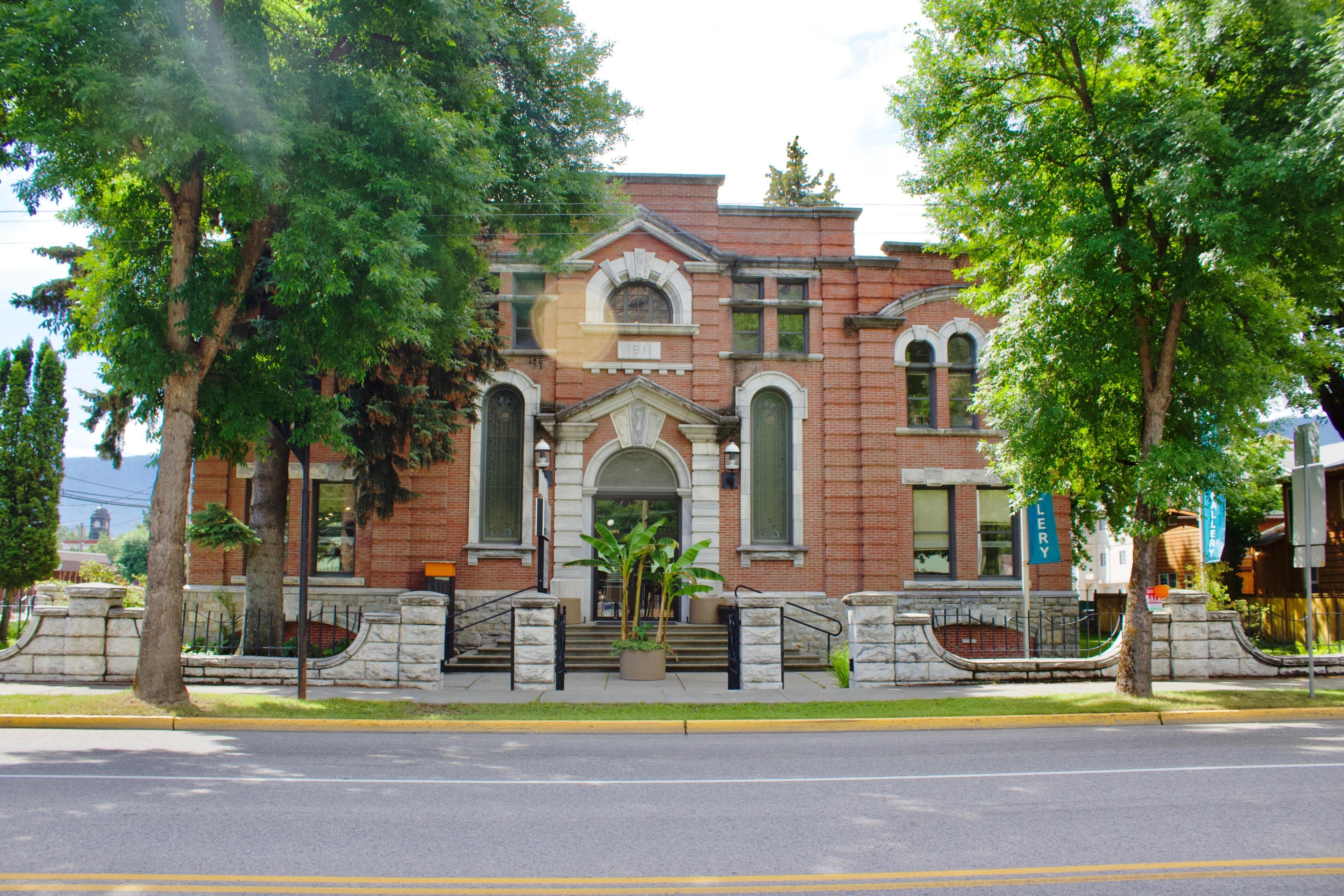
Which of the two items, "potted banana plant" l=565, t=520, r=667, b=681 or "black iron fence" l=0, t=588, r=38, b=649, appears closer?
"potted banana plant" l=565, t=520, r=667, b=681

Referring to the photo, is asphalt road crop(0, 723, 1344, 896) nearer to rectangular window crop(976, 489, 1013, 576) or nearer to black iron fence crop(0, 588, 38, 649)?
black iron fence crop(0, 588, 38, 649)

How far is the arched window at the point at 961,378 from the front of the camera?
21094 millimetres

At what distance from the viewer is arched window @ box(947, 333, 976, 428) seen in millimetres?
21094

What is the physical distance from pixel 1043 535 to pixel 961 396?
156 inches

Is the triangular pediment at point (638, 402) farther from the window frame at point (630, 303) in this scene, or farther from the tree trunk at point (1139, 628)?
the tree trunk at point (1139, 628)

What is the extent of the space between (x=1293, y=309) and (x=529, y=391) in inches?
567

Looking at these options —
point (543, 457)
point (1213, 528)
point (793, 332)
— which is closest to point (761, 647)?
point (543, 457)

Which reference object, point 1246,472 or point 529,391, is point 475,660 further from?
point 1246,472

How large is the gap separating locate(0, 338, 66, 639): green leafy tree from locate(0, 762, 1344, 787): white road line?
15679 millimetres

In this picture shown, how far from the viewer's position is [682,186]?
68.4 ft

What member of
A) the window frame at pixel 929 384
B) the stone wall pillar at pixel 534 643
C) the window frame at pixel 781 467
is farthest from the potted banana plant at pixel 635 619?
the window frame at pixel 929 384

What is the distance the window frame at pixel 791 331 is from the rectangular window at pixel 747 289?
0.67 meters

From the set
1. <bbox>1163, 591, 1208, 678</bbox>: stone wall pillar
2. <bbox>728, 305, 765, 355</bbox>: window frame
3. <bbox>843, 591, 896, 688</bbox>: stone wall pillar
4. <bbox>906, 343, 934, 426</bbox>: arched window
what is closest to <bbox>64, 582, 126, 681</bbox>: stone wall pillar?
<bbox>843, 591, 896, 688</bbox>: stone wall pillar

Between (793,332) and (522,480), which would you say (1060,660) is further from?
(522,480)
